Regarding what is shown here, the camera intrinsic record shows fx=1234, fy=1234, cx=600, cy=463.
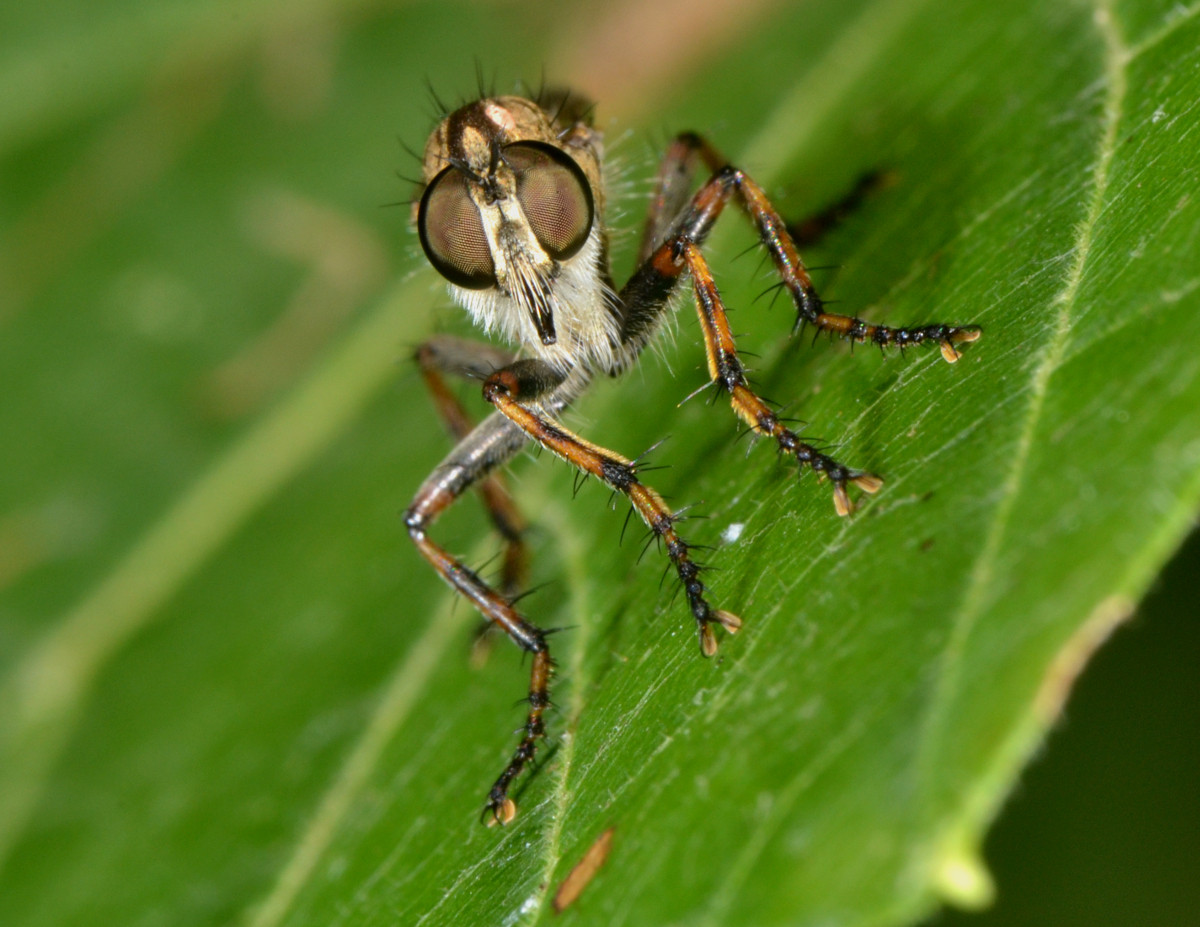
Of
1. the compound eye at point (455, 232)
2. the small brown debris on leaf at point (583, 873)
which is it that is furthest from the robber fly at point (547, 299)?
the small brown debris on leaf at point (583, 873)

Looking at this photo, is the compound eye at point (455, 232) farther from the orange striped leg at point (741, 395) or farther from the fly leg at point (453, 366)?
the fly leg at point (453, 366)

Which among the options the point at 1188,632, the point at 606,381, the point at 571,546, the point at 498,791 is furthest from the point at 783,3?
the point at 498,791

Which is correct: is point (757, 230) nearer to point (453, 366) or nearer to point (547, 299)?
point (547, 299)

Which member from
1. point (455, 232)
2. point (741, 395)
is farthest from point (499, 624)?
point (455, 232)

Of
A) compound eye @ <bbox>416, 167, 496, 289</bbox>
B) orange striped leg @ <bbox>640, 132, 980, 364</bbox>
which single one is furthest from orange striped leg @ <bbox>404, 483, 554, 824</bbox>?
orange striped leg @ <bbox>640, 132, 980, 364</bbox>

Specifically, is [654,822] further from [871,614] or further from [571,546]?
[571,546]
